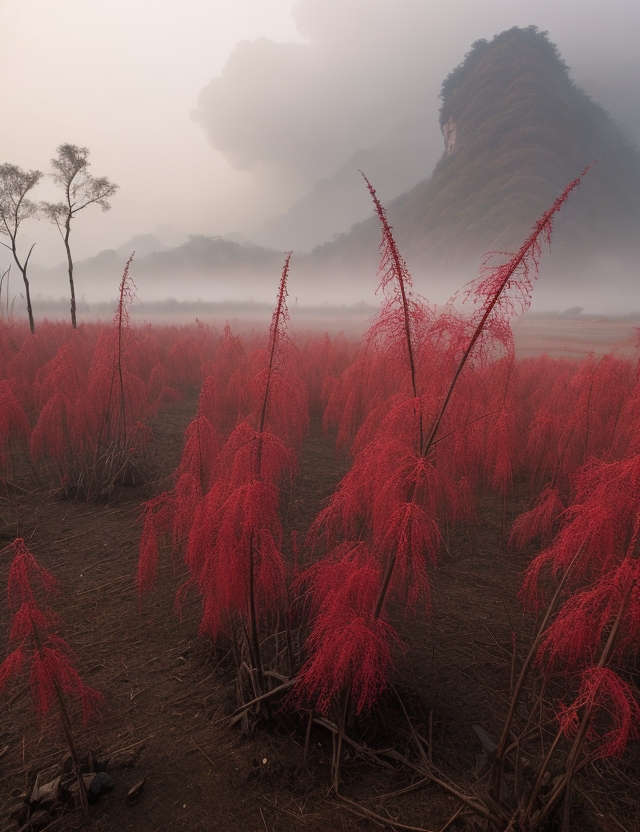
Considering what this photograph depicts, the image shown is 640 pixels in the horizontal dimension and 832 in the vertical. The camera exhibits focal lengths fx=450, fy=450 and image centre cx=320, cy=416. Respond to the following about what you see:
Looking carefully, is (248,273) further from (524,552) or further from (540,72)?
(524,552)

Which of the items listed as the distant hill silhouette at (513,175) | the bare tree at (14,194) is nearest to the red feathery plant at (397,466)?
the bare tree at (14,194)

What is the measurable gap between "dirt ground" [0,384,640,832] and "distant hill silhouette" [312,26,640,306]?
21114 millimetres

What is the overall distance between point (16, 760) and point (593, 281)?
32.1m

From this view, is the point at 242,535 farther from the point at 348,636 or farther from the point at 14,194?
the point at 14,194

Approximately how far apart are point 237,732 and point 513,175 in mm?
37734

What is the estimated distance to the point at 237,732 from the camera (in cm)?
242

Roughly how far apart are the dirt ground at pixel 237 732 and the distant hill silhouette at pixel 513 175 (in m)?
21.1

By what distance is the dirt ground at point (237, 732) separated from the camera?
201 cm

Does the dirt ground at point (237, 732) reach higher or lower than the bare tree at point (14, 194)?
lower

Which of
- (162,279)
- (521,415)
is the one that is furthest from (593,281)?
(162,279)

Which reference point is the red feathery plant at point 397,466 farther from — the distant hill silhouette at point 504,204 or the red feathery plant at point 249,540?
the distant hill silhouette at point 504,204

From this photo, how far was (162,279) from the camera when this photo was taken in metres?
63.3

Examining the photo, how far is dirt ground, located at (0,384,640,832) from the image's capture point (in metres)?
2.01

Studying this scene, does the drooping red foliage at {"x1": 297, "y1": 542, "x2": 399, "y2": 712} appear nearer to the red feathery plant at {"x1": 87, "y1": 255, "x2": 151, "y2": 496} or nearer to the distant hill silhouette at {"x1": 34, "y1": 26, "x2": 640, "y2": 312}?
the red feathery plant at {"x1": 87, "y1": 255, "x2": 151, "y2": 496}
